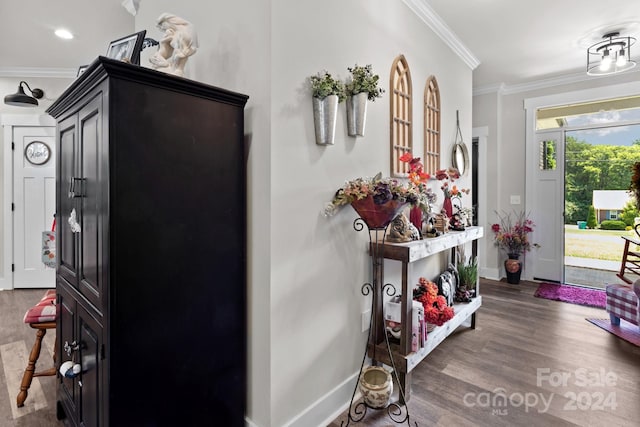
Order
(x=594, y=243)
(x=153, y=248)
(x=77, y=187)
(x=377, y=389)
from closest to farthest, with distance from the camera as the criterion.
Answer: (x=153, y=248) < (x=77, y=187) < (x=377, y=389) < (x=594, y=243)

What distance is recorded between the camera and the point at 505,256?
16.7 feet

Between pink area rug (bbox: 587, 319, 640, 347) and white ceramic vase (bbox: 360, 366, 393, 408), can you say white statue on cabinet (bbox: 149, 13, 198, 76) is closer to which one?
white ceramic vase (bbox: 360, 366, 393, 408)

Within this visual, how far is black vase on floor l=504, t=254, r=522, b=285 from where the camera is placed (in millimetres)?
4727

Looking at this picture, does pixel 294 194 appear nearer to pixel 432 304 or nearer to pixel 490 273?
pixel 432 304

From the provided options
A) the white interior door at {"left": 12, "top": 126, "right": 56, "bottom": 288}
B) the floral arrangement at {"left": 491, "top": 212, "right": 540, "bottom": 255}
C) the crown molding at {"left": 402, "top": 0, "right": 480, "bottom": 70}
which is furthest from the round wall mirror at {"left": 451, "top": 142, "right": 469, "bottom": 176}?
the white interior door at {"left": 12, "top": 126, "right": 56, "bottom": 288}

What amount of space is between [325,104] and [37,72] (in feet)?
15.2

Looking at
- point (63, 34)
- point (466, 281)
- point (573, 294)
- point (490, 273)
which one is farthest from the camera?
point (490, 273)

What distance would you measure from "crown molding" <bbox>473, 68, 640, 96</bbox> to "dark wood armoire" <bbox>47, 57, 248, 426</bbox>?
4.70 m

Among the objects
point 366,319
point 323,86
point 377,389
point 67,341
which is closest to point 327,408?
point 377,389

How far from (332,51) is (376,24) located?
0.57 metres

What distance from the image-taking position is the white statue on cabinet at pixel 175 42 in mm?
1519

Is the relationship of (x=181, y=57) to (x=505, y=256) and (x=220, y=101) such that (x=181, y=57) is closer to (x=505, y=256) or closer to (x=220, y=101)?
(x=220, y=101)

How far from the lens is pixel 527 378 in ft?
7.65

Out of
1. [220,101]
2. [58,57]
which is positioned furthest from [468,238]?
[58,57]
